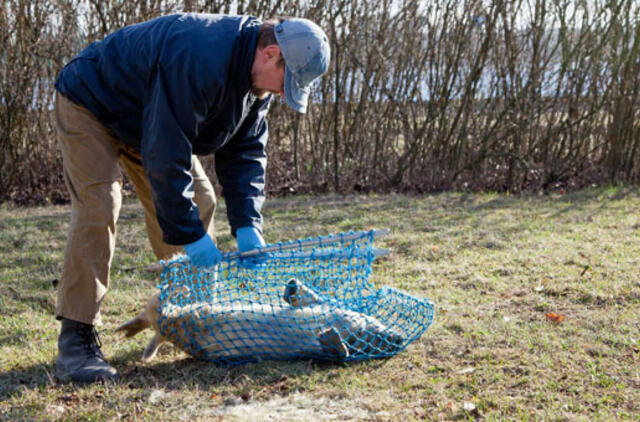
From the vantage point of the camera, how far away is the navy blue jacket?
2574 mm

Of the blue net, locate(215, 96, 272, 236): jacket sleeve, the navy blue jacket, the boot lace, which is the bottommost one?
the boot lace

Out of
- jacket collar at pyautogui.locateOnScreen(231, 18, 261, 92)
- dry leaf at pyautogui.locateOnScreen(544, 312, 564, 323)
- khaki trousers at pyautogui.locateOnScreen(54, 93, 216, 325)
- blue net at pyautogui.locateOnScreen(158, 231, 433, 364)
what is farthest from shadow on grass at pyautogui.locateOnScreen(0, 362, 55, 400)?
dry leaf at pyautogui.locateOnScreen(544, 312, 564, 323)

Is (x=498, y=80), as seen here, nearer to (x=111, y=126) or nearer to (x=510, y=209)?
(x=510, y=209)

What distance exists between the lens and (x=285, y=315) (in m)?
3.13

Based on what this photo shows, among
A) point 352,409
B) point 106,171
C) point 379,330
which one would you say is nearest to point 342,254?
point 379,330

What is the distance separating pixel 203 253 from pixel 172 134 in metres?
0.54

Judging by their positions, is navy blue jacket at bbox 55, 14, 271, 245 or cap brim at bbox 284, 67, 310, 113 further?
cap brim at bbox 284, 67, 310, 113

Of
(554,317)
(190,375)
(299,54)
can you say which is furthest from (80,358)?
(554,317)

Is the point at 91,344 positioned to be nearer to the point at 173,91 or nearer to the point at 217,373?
the point at 217,373

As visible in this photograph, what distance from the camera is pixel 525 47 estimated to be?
311 inches

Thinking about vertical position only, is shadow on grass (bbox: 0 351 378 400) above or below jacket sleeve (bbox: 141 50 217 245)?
below

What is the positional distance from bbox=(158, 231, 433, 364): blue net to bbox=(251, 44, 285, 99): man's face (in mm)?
714

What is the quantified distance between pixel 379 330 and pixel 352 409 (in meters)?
0.52

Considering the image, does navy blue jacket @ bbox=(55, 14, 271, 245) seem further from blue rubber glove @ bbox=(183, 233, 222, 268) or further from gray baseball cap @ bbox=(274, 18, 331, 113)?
gray baseball cap @ bbox=(274, 18, 331, 113)
